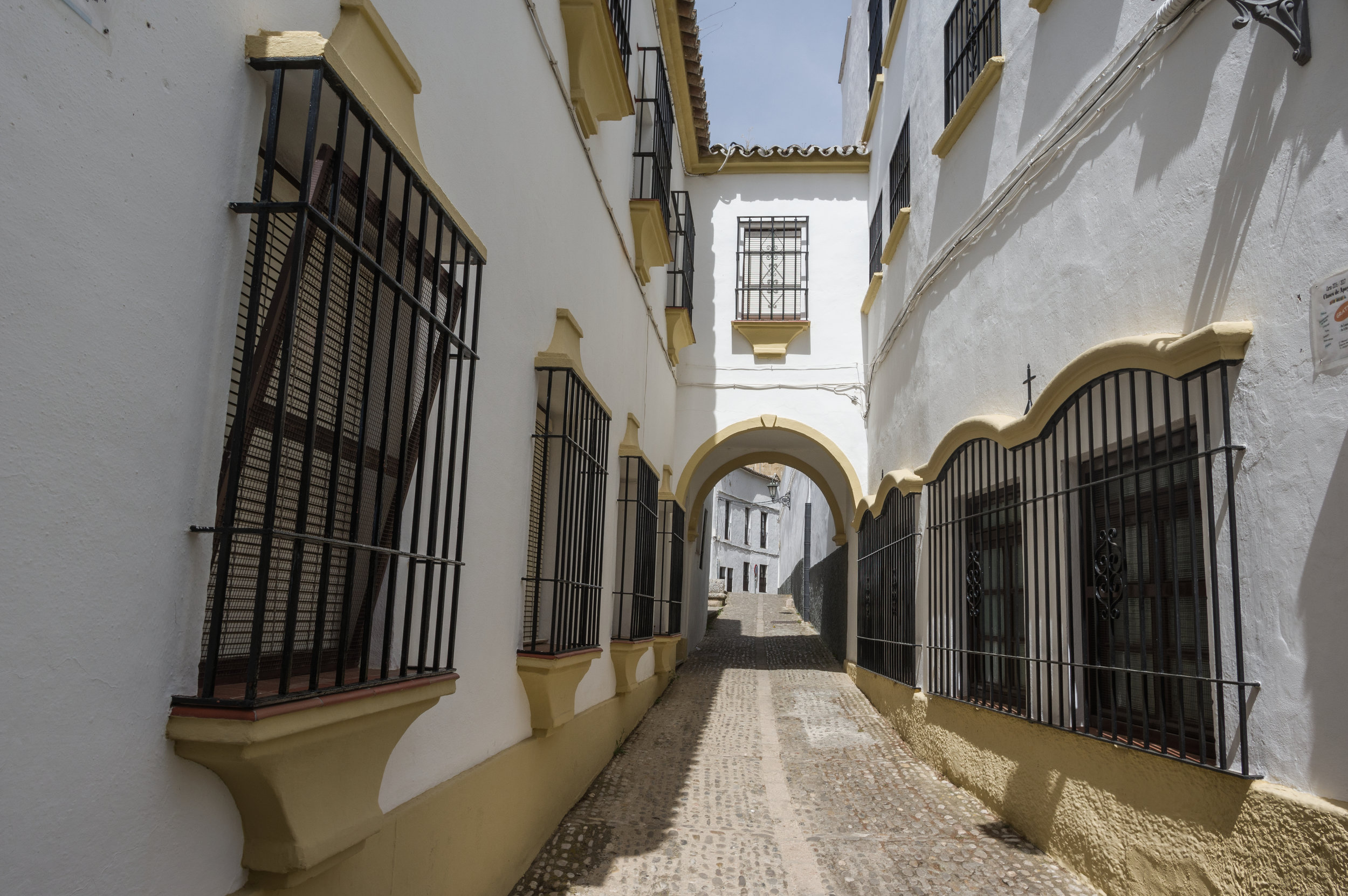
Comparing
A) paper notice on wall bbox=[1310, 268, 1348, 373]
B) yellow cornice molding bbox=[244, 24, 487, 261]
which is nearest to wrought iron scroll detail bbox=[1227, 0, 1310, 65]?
paper notice on wall bbox=[1310, 268, 1348, 373]

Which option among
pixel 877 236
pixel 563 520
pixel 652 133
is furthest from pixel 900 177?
pixel 563 520

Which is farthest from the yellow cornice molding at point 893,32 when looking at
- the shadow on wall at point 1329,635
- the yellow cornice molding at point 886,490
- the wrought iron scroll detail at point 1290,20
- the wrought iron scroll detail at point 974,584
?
the shadow on wall at point 1329,635

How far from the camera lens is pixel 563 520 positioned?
193 inches

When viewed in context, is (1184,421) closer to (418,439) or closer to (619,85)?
(418,439)

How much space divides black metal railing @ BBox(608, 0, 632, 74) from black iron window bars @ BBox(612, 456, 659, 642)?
2.95 m

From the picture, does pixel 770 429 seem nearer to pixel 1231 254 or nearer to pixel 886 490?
pixel 886 490

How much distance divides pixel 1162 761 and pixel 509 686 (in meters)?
2.75

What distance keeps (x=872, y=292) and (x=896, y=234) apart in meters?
1.62

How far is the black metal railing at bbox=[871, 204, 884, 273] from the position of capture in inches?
415

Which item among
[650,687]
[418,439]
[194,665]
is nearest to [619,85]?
[418,439]

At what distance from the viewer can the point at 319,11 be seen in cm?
245

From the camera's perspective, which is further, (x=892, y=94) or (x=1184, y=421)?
(x=892, y=94)

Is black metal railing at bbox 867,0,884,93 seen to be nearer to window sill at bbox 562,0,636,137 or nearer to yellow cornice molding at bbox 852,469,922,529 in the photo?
yellow cornice molding at bbox 852,469,922,529

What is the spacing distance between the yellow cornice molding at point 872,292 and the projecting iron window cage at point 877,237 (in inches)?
4.2
